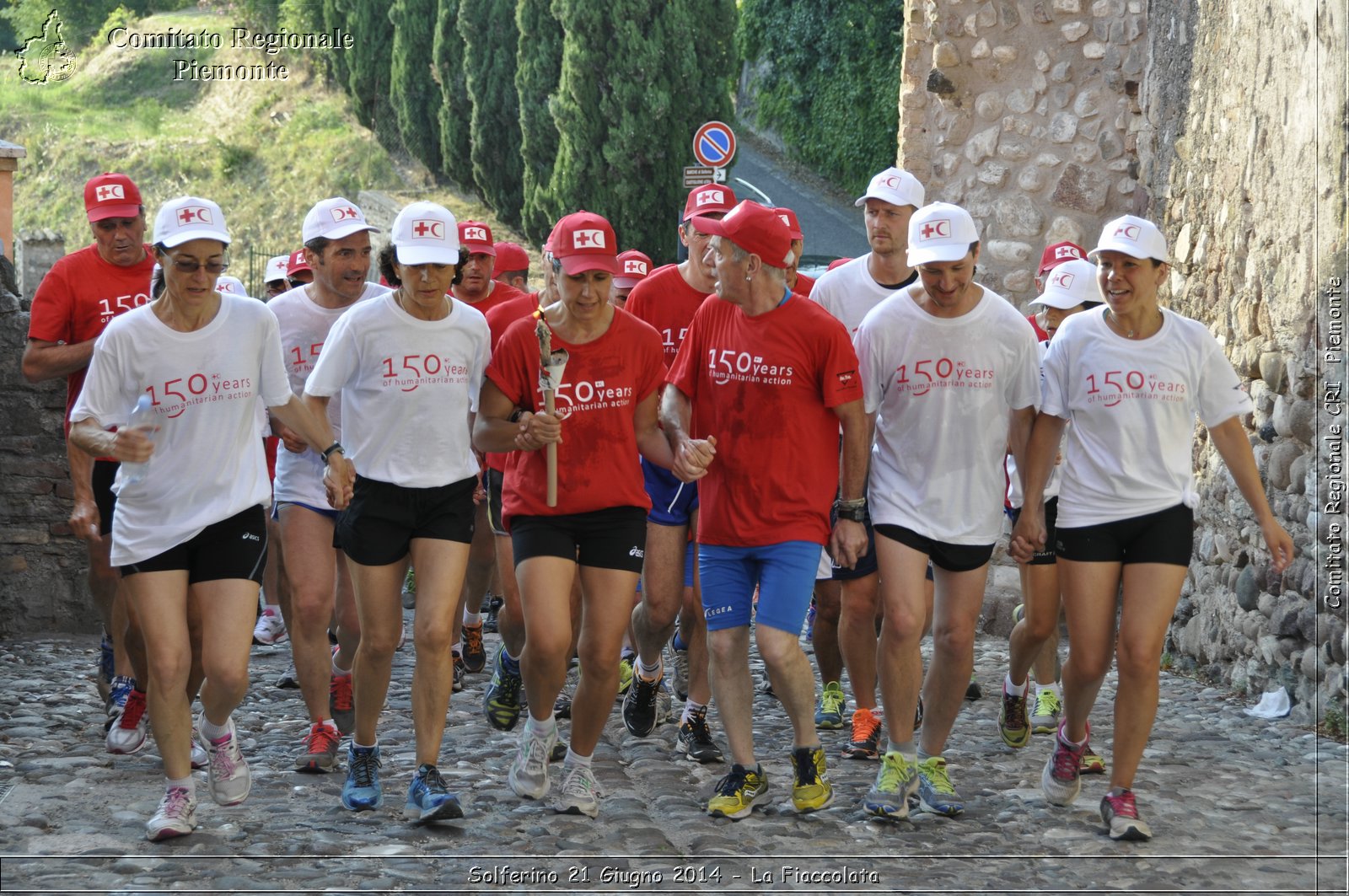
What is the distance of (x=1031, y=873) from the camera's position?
17.3 ft

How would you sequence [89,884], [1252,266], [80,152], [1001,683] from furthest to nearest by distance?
[80,152] → [1001,683] → [1252,266] → [89,884]

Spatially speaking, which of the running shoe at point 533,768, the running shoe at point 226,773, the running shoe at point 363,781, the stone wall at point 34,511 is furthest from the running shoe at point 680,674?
the stone wall at point 34,511

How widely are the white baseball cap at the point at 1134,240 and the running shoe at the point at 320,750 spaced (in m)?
3.51

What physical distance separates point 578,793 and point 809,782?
32.7 inches

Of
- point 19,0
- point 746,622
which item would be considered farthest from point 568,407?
point 19,0

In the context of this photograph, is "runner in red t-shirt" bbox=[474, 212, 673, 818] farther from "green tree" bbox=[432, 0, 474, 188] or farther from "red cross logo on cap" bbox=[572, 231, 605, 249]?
"green tree" bbox=[432, 0, 474, 188]

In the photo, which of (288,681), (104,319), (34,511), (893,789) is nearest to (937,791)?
(893,789)

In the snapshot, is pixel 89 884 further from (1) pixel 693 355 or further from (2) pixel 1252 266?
(2) pixel 1252 266

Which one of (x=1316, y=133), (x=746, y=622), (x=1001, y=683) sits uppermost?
(x=1316, y=133)

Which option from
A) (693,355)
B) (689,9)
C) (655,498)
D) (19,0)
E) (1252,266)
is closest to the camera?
(693,355)

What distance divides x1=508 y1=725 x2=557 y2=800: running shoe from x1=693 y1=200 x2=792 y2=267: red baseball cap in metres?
1.95

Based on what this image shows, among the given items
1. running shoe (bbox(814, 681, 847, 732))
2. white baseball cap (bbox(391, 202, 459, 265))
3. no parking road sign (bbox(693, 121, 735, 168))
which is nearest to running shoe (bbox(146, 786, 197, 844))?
white baseball cap (bbox(391, 202, 459, 265))

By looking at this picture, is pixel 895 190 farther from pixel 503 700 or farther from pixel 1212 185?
pixel 503 700

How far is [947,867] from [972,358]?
1.82 metres
